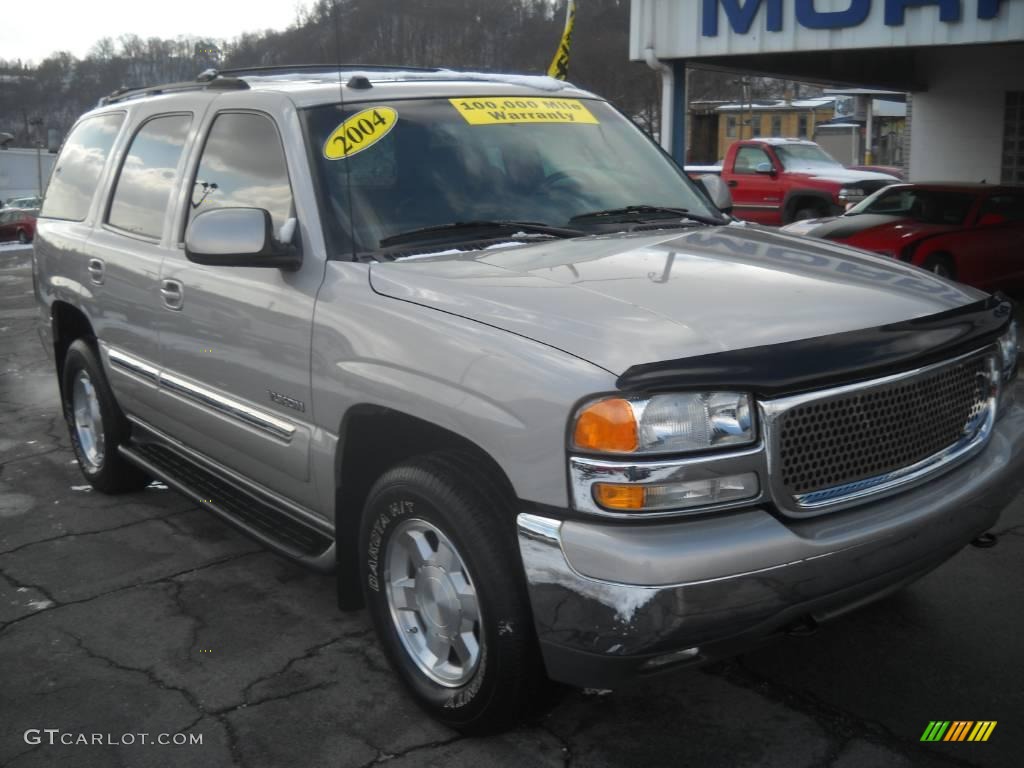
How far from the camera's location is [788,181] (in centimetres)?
1953

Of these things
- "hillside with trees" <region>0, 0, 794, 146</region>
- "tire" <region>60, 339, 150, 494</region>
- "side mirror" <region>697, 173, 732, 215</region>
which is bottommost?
"tire" <region>60, 339, 150, 494</region>

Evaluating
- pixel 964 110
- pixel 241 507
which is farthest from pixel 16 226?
pixel 241 507

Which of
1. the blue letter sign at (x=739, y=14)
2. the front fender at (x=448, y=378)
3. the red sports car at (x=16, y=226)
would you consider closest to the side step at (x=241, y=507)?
the front fender at (x=448, y=378)

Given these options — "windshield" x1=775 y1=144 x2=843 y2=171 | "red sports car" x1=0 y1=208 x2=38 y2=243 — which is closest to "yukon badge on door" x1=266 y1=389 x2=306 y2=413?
"windshield" x1=775 y1=144 x2=843 y2=171

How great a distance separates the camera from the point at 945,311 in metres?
2.98

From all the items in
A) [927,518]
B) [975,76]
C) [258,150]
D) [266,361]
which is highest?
[975,76]

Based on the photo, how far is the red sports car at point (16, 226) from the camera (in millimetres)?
46125

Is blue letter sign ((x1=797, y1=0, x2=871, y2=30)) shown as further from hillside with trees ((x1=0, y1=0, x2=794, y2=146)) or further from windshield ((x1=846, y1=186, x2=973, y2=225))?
hillside with trees ((x1=0, y1=0, x2=794, y2=146))

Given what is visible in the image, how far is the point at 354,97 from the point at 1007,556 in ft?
10.2

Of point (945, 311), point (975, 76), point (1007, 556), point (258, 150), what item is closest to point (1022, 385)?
point (1007, 556)

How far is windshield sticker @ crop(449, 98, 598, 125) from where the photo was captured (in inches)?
155

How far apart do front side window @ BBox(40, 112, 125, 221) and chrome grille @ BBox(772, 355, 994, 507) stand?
3.78 meters

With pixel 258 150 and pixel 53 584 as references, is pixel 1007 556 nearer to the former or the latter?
pixel 258 150

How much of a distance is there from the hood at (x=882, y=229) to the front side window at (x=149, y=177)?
813cm
